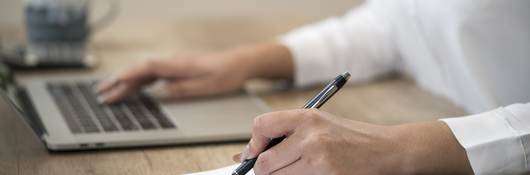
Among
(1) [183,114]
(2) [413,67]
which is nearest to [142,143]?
(1) [183,114]

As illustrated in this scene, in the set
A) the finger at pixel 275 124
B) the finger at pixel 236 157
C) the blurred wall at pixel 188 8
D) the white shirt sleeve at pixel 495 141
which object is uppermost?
the finger at pixel 275 124

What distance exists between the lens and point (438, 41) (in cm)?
131

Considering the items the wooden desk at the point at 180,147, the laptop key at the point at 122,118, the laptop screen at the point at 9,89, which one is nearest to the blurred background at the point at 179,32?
the wooden desk at the point at 180,147

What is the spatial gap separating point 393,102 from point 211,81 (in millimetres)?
295

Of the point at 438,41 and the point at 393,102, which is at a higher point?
the point at 438,41

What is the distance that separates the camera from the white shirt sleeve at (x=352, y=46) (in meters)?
1.52

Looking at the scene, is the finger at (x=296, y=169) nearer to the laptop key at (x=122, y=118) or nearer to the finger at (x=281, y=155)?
the finger at (x=281, y=155)

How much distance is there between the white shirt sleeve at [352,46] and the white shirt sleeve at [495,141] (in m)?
0.55

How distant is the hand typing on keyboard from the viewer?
1356 millimetres

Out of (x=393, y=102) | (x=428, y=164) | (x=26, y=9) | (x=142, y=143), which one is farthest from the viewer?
(x=26, y=9)

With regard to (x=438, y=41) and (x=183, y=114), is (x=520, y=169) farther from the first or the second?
(x=183, y=114)

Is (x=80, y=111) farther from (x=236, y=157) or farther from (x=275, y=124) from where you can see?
(x=275, y=124)

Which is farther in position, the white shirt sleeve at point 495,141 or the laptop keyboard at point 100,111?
the laptop keyboard at point 100,111

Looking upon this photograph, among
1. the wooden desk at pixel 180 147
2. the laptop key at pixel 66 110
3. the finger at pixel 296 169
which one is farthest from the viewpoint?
the laptop key at pixel 66 110
